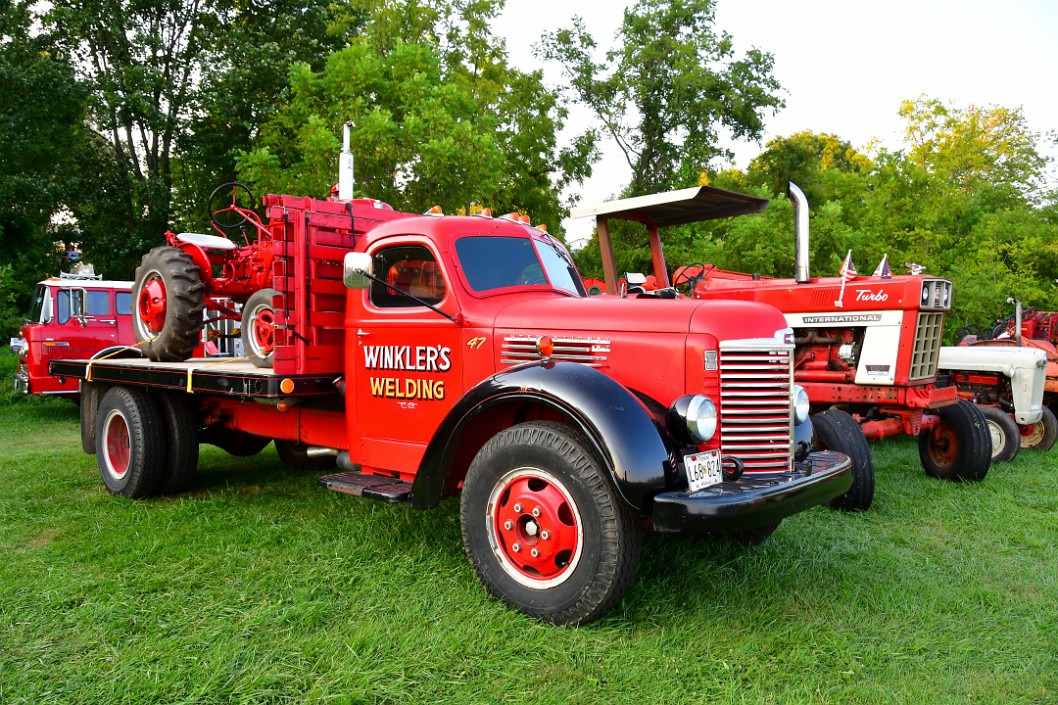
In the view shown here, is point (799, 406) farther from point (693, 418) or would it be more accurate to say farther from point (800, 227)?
point (800, 227)

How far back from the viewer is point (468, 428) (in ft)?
13.3

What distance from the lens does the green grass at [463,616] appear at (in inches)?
114

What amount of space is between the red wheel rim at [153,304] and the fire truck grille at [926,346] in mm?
6294

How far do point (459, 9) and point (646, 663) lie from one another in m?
19.3

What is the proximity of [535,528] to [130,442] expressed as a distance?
3916 mm

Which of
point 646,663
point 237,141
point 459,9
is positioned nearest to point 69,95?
point 237,141

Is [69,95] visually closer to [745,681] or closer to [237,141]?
[237,141]

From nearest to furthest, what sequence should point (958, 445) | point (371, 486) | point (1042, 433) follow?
point (371, 486) < point (958, 445) < point (1042, 433)

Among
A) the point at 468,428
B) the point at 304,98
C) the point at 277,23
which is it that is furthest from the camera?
the point at 277,23

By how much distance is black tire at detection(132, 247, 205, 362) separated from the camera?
18.8 feet

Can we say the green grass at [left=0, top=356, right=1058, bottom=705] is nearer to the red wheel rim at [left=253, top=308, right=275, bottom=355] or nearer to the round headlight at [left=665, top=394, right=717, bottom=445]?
the round headlight at [left=665, top=394, right=717, bottom=445]

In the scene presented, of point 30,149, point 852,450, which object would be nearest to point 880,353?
point 852,450

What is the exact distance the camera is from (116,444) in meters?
6.12

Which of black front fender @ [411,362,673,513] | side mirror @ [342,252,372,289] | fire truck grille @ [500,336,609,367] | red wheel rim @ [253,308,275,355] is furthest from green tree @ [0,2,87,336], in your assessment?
black front fender @ [411,362,673,513]
